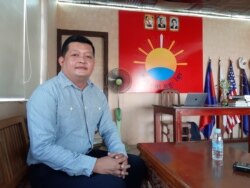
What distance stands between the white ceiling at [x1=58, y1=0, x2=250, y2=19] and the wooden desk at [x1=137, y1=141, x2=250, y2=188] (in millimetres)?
3264

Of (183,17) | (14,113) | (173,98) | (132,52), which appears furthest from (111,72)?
(14,113)

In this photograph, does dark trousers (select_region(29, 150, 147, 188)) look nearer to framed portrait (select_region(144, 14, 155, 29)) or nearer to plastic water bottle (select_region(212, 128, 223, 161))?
plastic water bottle (select_region(212, 128, 223, 161))

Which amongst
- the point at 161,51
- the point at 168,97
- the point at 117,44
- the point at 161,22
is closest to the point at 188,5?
the point at 161,22

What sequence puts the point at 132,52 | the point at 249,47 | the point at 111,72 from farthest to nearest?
the point at 249,47 < the point at 132,52 < the point at 111,72

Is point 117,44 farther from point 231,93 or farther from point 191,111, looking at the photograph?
point 231,93

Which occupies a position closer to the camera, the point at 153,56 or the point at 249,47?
the point at 153,56

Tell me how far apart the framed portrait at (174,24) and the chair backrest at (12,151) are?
3.72m

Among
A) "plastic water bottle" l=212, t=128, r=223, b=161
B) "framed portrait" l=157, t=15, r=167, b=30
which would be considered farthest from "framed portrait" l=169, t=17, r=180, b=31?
"plastic water bottle" l=212, t=128, r=223, b=161

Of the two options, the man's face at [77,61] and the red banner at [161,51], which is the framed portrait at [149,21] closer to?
the red banner at [161,51]

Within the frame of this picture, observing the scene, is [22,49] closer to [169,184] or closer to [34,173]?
[34,173]

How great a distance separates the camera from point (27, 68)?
197 cm

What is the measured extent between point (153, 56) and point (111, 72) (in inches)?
36.0

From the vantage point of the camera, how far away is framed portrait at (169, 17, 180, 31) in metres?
4.64

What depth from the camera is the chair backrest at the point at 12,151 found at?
1.16 meters
